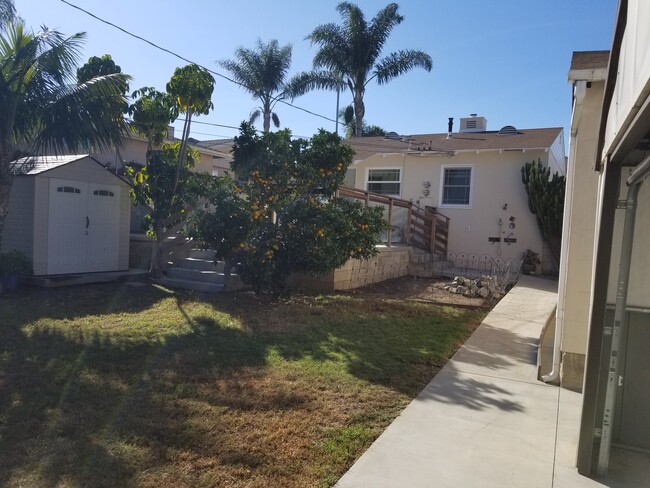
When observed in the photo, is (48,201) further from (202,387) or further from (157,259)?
(202,387)

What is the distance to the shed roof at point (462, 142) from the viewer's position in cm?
1541

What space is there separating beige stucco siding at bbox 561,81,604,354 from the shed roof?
10.2 meters

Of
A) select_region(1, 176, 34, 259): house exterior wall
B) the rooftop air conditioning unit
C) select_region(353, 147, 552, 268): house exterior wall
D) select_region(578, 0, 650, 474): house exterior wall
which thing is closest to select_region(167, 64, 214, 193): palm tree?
select_region(1, 176, 34, 259): house exterior wall

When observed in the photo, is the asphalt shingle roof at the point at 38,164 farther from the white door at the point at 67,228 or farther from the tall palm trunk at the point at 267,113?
the tall palm trunk at the point at 267,113

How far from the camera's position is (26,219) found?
1001cm

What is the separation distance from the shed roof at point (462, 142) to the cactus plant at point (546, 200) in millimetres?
843

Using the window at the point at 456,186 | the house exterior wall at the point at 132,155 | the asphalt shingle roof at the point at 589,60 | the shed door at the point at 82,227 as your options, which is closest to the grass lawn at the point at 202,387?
the shed door at the point at 82,227

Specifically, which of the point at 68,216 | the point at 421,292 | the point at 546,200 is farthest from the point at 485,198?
the point at 68,216

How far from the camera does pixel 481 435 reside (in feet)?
12.6

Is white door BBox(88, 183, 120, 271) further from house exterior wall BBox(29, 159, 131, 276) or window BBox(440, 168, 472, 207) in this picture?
window BBox(440, 168, 472, 207)

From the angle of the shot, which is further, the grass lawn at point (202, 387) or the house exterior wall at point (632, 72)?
the grass lawn at point (202, 387)

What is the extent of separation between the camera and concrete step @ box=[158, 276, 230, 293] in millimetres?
9781

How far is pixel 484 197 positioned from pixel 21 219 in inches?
514

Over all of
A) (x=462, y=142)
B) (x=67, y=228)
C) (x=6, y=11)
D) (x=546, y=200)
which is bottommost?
(x=67, y=228)
